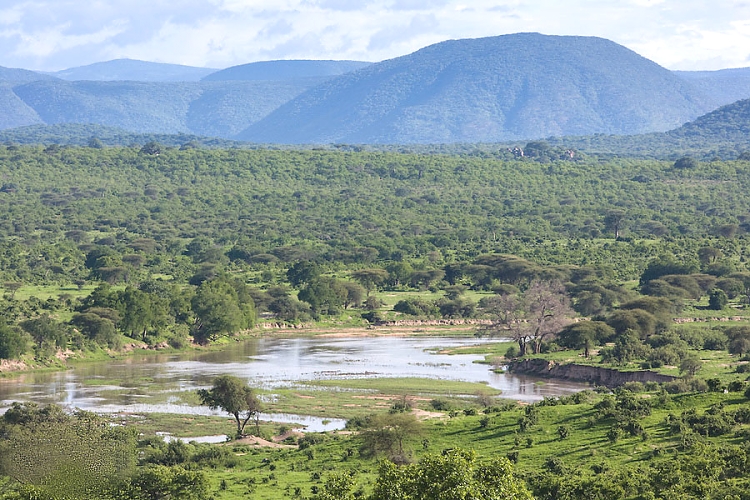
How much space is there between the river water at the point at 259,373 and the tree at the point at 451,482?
28178 mm

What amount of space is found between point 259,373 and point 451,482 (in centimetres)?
4858

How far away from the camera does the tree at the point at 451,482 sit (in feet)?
79.2

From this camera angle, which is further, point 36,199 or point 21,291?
A: point 36,199

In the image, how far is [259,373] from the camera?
7219 centimetres

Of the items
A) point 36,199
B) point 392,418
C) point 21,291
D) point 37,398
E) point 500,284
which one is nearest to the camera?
point 392,418

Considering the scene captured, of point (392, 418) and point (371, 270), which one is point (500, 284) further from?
point (392, 418)

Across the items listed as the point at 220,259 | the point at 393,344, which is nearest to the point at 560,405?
the point at 393,344

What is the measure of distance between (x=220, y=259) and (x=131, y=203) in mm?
61250

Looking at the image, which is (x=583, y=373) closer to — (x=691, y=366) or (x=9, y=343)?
(x=691, y=366)

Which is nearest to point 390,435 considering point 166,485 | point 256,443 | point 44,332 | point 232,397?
point 256,443

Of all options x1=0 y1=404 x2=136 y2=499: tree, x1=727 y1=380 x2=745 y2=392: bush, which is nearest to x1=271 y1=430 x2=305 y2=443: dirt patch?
x1=0 y1=404 x2=136 y2=499: tree

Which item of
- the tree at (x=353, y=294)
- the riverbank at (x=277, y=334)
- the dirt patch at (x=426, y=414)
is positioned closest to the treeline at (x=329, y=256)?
the tree at (x=353, y=294)

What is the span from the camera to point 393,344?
91.2 m

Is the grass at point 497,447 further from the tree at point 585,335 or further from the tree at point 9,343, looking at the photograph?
the tree at point 9,343
